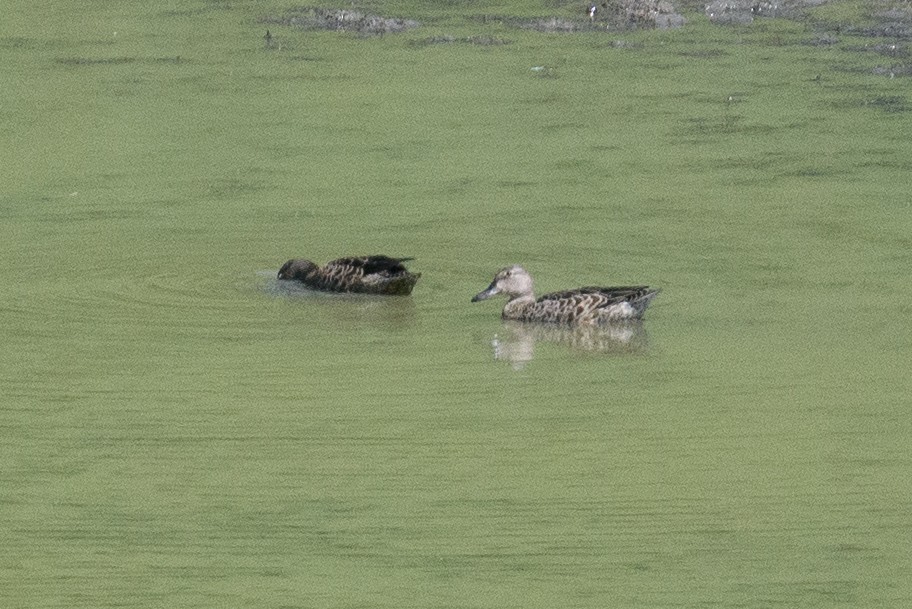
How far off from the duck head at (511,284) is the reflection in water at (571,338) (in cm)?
14

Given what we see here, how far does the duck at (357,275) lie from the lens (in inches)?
376

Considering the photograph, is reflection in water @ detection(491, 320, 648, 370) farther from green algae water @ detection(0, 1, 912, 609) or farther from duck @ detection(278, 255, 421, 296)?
duck @ detection(278, 255, 421, 296)

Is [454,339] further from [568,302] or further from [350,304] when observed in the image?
[350,304]

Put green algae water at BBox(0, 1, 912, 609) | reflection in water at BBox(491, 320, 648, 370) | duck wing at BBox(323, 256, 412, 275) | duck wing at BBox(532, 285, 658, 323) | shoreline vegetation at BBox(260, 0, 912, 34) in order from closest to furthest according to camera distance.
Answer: green algae water at BBox(0, 1, 912, 609) < reflection in water at BBox(491, 320, 648, 370) < duck wing at BBox(532, 285, 658, 323) < duck wing at BBox(323, 256, 412, 275) < shoreline vegetation at BBox(260, 0, 912, 34)

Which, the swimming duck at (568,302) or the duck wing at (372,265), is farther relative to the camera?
the duck wing at (372,265)

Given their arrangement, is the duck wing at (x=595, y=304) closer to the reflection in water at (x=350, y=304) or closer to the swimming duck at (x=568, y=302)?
the swimming duck at (x=568, y=302)

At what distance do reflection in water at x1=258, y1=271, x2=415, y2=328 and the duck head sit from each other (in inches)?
14.9

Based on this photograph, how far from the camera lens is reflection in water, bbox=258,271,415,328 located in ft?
30.6

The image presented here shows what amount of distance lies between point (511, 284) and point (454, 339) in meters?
0.56

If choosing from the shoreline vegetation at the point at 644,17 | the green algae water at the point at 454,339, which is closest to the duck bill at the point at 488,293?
the green algae water at the point at 454,339

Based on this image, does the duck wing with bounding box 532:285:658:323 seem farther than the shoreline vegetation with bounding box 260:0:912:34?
No

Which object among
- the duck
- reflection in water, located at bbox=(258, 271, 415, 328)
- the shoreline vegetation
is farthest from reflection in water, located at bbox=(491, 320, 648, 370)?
the shoreline vegetation

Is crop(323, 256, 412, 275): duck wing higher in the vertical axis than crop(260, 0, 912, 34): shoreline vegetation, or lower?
lower

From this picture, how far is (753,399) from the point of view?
7.83 m
